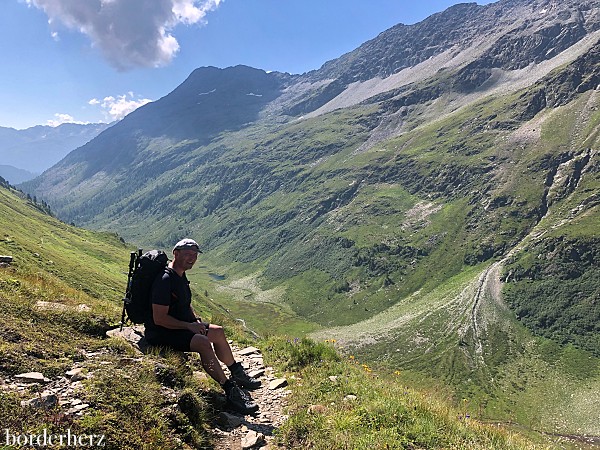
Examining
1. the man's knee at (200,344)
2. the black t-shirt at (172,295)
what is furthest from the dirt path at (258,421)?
the black t-shirt at (172,295)

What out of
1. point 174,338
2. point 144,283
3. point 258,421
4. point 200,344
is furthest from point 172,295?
point 258,421

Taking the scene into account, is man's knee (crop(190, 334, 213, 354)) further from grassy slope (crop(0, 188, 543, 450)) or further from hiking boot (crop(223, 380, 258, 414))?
hiking boot (crop(223, 380, 258, 414))

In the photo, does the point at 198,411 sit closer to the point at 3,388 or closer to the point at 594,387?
the point at 3,388

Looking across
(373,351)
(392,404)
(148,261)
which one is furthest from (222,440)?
(373,351)

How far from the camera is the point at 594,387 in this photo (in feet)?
516

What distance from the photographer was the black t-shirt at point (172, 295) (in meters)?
9.56

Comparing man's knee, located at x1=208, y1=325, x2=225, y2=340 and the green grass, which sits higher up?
man's knee, located at x1=208, y1=325, x2=225, y2=340

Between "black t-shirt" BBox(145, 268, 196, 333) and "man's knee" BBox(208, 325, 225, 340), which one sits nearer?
"black t-shirt" BBox(145, 268, 196, 333)

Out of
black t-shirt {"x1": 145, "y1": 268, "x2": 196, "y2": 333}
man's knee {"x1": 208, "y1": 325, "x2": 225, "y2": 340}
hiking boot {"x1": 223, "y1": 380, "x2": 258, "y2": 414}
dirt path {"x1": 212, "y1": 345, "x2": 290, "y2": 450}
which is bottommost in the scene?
dirt path {"x1": 212, "y1": 345, "x2": 290, "y2": 450}

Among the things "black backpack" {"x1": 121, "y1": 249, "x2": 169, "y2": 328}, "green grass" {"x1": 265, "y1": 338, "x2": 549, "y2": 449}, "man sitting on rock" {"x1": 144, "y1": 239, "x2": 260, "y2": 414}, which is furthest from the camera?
"black backpack" {"x1": 121, "y1": 249, "x2": 169, "y2": 328}

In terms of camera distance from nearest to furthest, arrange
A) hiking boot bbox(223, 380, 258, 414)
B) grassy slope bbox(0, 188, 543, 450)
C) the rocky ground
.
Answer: grassy slope bbox(0, 188, 543, 450) → the rocky ground → hiking boot bbox(223, 380, 258, 414)

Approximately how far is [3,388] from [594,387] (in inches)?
8125

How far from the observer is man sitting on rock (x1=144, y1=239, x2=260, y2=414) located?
955cm

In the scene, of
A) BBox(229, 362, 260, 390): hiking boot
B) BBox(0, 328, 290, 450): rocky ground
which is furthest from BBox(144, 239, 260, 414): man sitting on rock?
BBox(0, 328, 290, 450): rocky ground
